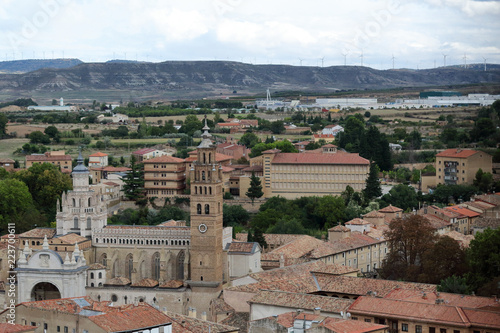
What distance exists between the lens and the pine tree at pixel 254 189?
69938 mm

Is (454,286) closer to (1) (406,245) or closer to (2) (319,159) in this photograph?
(1) (406,245)

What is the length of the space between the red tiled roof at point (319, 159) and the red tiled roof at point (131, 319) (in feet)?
128

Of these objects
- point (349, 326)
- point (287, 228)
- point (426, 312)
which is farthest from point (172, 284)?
point (349, 326)

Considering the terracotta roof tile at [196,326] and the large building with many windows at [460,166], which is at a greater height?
the large building with many windows at [460,166]

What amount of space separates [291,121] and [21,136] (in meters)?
37.1

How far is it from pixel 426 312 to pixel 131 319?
→ 10.1 m

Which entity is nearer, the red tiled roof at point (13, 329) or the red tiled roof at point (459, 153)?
the red tiled roof at point (13, 329)

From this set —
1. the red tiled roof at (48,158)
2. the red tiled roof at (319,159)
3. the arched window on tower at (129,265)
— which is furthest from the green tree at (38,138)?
the arched window on tower at (129,265)

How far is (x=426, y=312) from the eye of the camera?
32.6 m

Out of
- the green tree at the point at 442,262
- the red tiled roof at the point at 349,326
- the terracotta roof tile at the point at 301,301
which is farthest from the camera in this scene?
the green tree at the point at 442,262

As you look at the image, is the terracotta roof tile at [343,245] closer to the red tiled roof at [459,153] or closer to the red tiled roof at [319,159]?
the red tiled roof at [319,159]

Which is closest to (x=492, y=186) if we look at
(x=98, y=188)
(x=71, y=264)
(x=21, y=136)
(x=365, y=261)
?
(x=365, y=261)

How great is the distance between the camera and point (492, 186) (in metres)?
72.3

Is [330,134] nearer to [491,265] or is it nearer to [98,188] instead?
[98,188]
